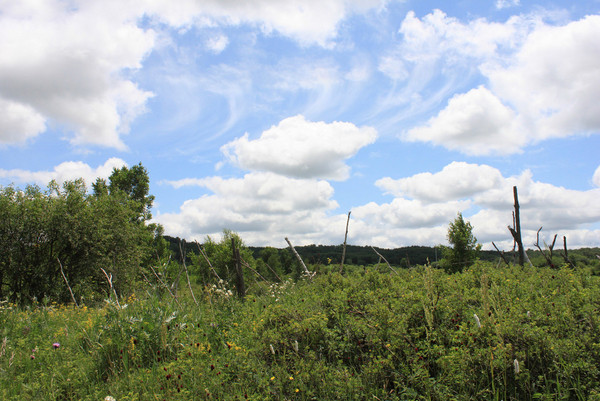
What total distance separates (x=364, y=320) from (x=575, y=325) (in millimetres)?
2309

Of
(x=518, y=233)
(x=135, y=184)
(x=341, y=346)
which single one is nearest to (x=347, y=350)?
(x=341, y=346)

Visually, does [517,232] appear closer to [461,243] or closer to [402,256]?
[461,243]

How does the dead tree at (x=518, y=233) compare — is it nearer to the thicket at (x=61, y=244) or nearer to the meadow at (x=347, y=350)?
the meadow at (x=347, y=350)

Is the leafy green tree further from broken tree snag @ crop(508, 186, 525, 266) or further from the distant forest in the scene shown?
broken tree snag @ crop(508, 186, 525, 266)

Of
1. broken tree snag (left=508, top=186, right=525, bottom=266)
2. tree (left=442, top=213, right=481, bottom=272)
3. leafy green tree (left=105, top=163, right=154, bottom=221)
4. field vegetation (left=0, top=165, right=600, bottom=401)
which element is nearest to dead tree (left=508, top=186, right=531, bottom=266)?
broken tree snag (left=508, top=186, right=525, bottom=266)

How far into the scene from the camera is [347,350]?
457 centimetres

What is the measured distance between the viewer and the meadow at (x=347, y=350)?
12.1 ft

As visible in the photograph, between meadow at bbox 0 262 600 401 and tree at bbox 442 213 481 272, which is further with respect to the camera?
tree at bbox 442 213 481 272

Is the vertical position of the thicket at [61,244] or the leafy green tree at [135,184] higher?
the leafy green tree at [135,184]

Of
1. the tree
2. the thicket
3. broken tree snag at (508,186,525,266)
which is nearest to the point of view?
broken tree snag at (508,186,525,266)

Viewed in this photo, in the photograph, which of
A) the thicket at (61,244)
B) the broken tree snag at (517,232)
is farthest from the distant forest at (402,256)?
the thicket at (61,244)

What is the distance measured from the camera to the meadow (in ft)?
12.1

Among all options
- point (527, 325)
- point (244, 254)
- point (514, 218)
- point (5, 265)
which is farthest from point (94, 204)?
point (527, 325)

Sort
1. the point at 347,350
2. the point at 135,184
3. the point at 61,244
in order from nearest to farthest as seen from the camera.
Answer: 1. the point at 347,350
2. the point at 61,244
3. the point at 135,184
